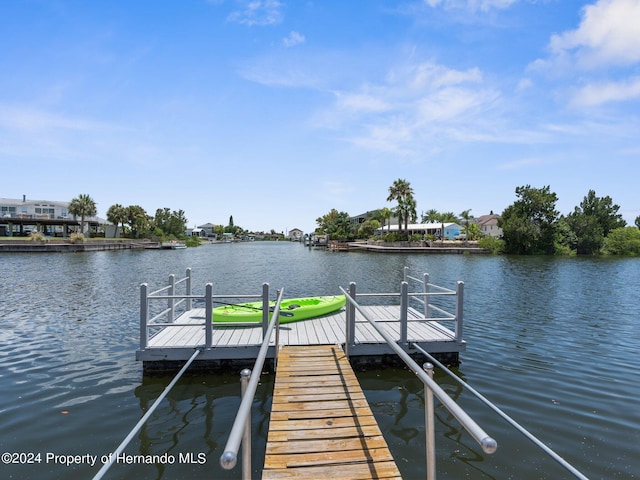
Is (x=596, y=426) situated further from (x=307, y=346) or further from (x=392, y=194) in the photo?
(x=392, y=194)

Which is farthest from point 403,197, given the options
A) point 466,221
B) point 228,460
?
point 228,460

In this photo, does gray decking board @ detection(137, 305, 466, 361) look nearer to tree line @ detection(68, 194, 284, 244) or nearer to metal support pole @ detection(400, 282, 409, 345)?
metal support pole @ detection(400, 282, 409, 345)

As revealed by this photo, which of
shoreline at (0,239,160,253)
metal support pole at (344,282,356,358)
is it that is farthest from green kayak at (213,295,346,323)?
shoreline at (0,239,160,253)

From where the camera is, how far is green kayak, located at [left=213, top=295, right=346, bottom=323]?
32.9 ft

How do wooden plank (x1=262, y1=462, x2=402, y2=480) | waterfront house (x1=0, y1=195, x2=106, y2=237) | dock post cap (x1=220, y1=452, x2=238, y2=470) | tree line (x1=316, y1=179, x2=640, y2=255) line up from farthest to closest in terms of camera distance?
waterfront house (x1=0, y1=195, x2=106, y2=237) < tree line (x1=316, y1=179, x2=640, y2=255) < wooden plank (x1=262, y1=462, x2=402, y2=480) < dock post cap (x1=220, y1=452, x2=238, y2=470)

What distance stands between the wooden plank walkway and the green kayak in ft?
11.0

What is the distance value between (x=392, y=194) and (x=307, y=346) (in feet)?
237

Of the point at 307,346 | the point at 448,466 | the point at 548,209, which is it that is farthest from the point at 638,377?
the point at 548,209

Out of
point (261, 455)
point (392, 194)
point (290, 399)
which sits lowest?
point (261, 455)

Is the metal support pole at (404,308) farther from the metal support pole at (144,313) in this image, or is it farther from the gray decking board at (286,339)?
the metal support pole at (144,313)

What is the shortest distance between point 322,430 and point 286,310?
5.91 metres

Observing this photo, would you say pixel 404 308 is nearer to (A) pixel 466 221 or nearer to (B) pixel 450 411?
(B) pixel 450 411

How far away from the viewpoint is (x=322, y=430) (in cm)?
470

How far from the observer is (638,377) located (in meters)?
8.80
